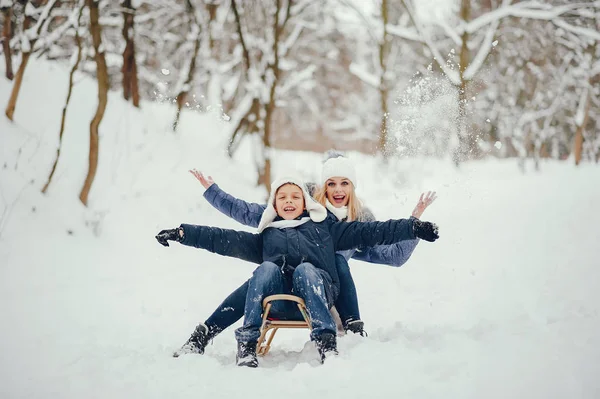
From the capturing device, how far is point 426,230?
3357 millimetres

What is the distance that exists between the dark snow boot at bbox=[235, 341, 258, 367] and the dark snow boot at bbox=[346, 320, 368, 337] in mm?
712

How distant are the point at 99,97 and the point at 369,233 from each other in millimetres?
4119

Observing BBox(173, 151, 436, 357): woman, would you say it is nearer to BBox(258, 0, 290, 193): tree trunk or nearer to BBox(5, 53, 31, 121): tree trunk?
BBox(5, 53, 31, 121): tree trunk

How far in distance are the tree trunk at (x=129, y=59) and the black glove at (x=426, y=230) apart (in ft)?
19.7

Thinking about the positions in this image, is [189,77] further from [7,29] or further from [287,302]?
[287,302]

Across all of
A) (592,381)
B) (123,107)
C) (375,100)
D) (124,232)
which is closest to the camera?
(592,381)

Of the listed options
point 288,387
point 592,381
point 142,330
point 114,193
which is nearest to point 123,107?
point 114,193

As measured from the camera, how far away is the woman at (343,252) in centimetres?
355

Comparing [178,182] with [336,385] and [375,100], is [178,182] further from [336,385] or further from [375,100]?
[375,100]

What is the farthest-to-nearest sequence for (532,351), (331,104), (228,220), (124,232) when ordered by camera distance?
(331,104), (228,220), (124,232), (532,351)

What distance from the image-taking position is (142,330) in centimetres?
446

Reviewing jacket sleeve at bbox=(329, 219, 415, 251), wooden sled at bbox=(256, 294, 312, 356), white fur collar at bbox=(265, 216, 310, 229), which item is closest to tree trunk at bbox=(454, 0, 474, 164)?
jacket sleeve at bbox=(329, 219, 415, 251)

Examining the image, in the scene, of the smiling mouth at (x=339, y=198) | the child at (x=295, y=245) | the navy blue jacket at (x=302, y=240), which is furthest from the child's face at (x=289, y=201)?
the smiling mouth at (x=339, y=198)

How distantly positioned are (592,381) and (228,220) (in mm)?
5692
